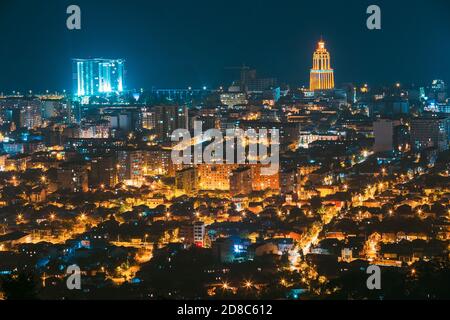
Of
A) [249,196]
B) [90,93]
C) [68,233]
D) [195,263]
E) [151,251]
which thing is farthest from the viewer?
[90,93]

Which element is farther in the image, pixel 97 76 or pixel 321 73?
pixel 97 76

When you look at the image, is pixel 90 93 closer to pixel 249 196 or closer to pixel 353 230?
pixel 249 196

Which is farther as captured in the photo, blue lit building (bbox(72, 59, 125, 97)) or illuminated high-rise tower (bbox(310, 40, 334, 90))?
blue lit building (bbox(72, 59, 125, 97))

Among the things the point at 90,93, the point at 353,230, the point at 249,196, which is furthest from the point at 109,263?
the point at 90,93

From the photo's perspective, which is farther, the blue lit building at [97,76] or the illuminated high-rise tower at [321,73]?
the blue lit building at [97,76]
